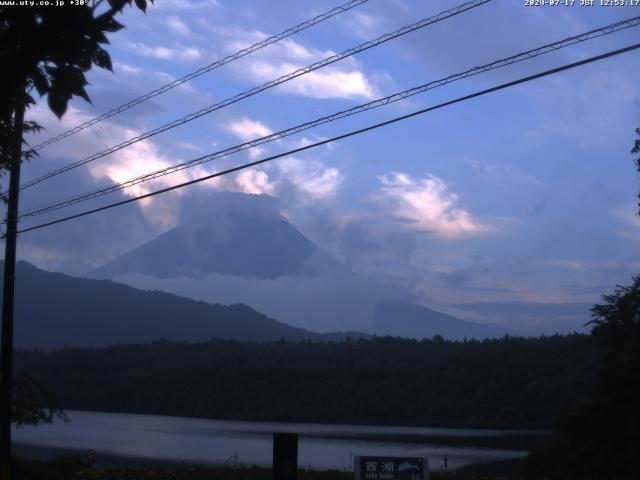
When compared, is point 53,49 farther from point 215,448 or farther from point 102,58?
point 215,448

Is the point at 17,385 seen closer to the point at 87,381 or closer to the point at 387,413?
the point at 387,413

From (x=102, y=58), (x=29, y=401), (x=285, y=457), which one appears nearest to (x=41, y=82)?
(x=102, y=58)

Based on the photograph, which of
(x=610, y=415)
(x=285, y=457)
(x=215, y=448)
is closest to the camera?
(x=285, y=457)

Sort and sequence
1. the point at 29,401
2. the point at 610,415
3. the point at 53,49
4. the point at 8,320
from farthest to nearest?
the point at 610,415, the point at 29,401, the point at 8,320, the point at 53,49

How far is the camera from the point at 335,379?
121062 mm

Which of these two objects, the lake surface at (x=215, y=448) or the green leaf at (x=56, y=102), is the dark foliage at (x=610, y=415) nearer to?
the lake surface at (x=215, y=448)

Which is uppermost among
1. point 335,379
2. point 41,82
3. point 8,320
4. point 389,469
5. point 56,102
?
→ point 41,82

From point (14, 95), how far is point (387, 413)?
10357cm

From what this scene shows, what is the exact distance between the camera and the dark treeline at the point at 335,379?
101562 mm

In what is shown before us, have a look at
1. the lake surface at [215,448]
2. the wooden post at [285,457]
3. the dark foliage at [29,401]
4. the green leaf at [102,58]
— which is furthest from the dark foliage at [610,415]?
the green leaf at [102,58]

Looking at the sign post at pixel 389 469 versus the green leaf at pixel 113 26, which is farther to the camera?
the sign post at pixel 389 469

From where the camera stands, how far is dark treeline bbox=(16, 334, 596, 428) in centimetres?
10156

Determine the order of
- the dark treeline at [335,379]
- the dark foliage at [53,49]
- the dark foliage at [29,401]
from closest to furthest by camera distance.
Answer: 1. the dark foliage at [53,49]
2. the dark foliage at [29,401]
3. the dark treeline at [335,379]

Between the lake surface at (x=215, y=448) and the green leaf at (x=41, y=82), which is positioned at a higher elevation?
the green leaf at (x=41, y=82)
